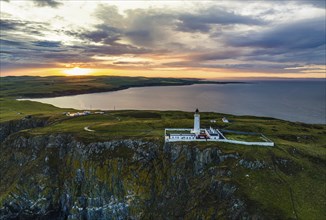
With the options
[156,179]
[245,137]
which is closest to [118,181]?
[156,179]

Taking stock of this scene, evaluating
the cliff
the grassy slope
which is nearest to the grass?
the grassy slope

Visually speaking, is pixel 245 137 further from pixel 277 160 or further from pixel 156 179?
pixel 156 179

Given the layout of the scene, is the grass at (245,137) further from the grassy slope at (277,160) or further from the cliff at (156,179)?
the cliff at (156,179)

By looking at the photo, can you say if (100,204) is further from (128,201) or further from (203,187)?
(203,187)

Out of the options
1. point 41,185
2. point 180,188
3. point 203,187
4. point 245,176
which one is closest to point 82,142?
point 41,185

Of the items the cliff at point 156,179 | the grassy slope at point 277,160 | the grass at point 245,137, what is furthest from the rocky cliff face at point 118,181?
the grass at point 245,137

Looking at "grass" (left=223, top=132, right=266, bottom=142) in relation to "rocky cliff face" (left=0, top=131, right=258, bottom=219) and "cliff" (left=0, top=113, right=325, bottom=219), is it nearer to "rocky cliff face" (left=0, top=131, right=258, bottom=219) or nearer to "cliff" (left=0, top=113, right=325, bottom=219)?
"cliff" (left=0, top=113, right=325, bottom=219)

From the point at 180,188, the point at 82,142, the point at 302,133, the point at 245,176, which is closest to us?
the point at 245,176

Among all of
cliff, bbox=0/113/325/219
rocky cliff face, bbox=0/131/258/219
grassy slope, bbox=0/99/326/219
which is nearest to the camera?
grassy slope, bbox=0/99/326/219
